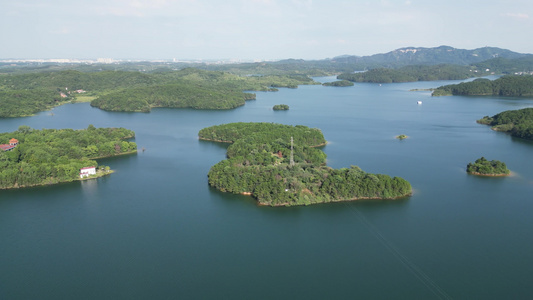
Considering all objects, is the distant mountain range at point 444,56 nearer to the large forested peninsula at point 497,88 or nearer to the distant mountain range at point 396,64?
the distant mountain range at point 396,64

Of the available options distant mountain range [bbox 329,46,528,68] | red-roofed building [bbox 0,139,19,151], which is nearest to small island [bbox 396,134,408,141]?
red-roofed building [bbox 0,139,19,151]

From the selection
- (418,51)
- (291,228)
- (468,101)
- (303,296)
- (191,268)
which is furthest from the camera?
(418,51)

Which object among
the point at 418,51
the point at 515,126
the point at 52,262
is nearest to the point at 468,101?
the point at 515,126

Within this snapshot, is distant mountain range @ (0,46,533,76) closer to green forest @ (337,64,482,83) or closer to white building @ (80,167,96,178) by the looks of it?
green forest @ (337,64,482,83)

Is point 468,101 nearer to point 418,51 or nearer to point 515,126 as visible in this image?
point 515,126

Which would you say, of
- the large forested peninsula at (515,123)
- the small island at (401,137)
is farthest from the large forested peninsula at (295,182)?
the large forested peninsula at (515,123)
